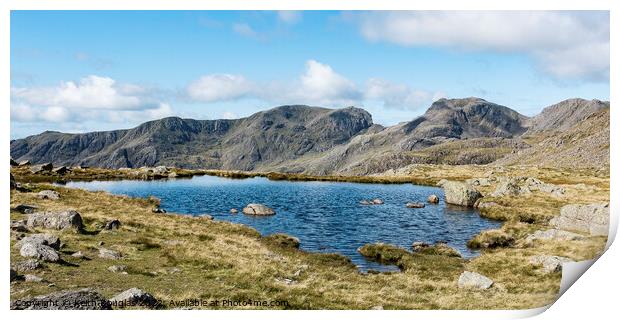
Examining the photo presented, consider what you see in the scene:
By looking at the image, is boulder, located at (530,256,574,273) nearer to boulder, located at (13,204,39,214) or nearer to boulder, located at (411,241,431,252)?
boulder, located at (411,241,431,252)

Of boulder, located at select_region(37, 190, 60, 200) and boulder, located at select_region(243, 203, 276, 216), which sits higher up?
boulder, located at select_region(37, 190, 60, 200)

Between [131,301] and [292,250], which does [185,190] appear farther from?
[131,301]

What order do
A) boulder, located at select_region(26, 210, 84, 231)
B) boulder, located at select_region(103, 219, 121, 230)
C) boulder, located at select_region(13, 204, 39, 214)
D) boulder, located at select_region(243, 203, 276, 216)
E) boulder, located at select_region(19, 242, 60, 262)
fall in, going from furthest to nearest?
boulder, located at select_region(243, 203, 276, 216), boulder, located at select_region(13, 204, 39, 214), boulder, located at select_region(103, 219, 121, 230), boulder, located at select_region(26, 210, 84, 231), boulder, located at select_region(19, 242, 60, 262)

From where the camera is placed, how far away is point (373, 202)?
291ft

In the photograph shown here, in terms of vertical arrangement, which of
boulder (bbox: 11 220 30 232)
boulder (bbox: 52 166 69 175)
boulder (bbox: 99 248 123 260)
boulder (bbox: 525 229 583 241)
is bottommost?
boulder (bbox: 525 229 583 241)

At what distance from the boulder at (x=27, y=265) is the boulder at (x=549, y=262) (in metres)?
34.5

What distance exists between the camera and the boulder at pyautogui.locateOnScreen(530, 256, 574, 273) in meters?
34.1

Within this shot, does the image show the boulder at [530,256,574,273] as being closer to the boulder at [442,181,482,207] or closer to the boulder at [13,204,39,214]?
the boulder at [13,204,39,214]

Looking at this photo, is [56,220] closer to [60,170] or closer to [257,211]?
[257,211]

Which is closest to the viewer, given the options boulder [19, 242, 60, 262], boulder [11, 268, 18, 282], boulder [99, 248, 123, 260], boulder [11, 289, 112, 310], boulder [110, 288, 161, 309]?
boulder [11, 289, 112, 310]

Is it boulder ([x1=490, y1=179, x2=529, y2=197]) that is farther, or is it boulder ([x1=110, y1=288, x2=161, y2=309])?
boulder ([x1=490, y1=179, x2=529, y2=197])

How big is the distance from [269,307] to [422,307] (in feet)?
29.5

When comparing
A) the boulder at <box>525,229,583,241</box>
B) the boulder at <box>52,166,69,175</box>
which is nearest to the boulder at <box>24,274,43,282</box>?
the boulder at <box>525,229,583,241</box>

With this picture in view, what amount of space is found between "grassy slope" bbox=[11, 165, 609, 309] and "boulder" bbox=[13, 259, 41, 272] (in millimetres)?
522
